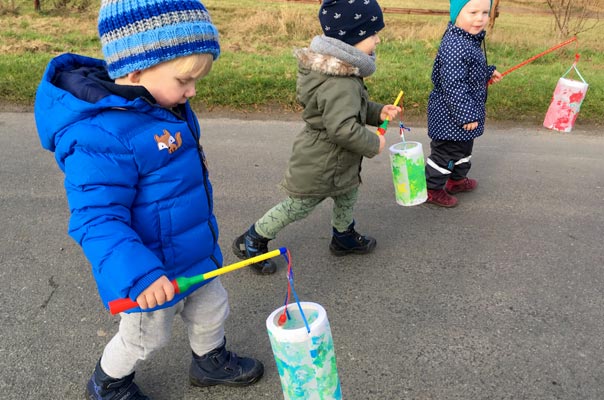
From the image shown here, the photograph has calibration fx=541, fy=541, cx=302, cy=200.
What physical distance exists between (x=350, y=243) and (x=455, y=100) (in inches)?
50.2

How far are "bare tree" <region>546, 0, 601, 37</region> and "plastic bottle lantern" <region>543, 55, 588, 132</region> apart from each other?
5.66m

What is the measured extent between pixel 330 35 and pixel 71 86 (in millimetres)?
1496

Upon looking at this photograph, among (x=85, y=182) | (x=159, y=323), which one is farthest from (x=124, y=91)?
(x=159, y=323)

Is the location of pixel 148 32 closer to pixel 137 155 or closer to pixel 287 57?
pixel 137 155

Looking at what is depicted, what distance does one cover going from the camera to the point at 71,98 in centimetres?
178

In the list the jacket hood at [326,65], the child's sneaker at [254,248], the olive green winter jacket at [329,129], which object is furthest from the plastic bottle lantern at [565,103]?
the child's sneaker at [254,248]

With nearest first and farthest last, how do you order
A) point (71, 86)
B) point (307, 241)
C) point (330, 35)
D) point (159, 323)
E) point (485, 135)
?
point (71, 86)
point (159, 323)
point (330, 35)
point (307, 241)
point (485, 135)

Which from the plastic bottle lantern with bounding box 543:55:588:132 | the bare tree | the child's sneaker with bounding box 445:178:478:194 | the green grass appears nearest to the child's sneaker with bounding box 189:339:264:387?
the child's sneaker with bounding box 445:178:478:194

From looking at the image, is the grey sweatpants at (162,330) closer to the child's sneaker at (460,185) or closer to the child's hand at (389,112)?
the child's hand at (389,112)

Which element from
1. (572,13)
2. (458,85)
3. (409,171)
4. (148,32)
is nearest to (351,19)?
(409,171)

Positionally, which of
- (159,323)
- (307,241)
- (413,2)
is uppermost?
(159,323)

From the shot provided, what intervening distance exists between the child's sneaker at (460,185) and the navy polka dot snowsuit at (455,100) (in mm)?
155

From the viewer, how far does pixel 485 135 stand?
5637mm

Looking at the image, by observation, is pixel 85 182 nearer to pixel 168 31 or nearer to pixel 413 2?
pixel 168 31
